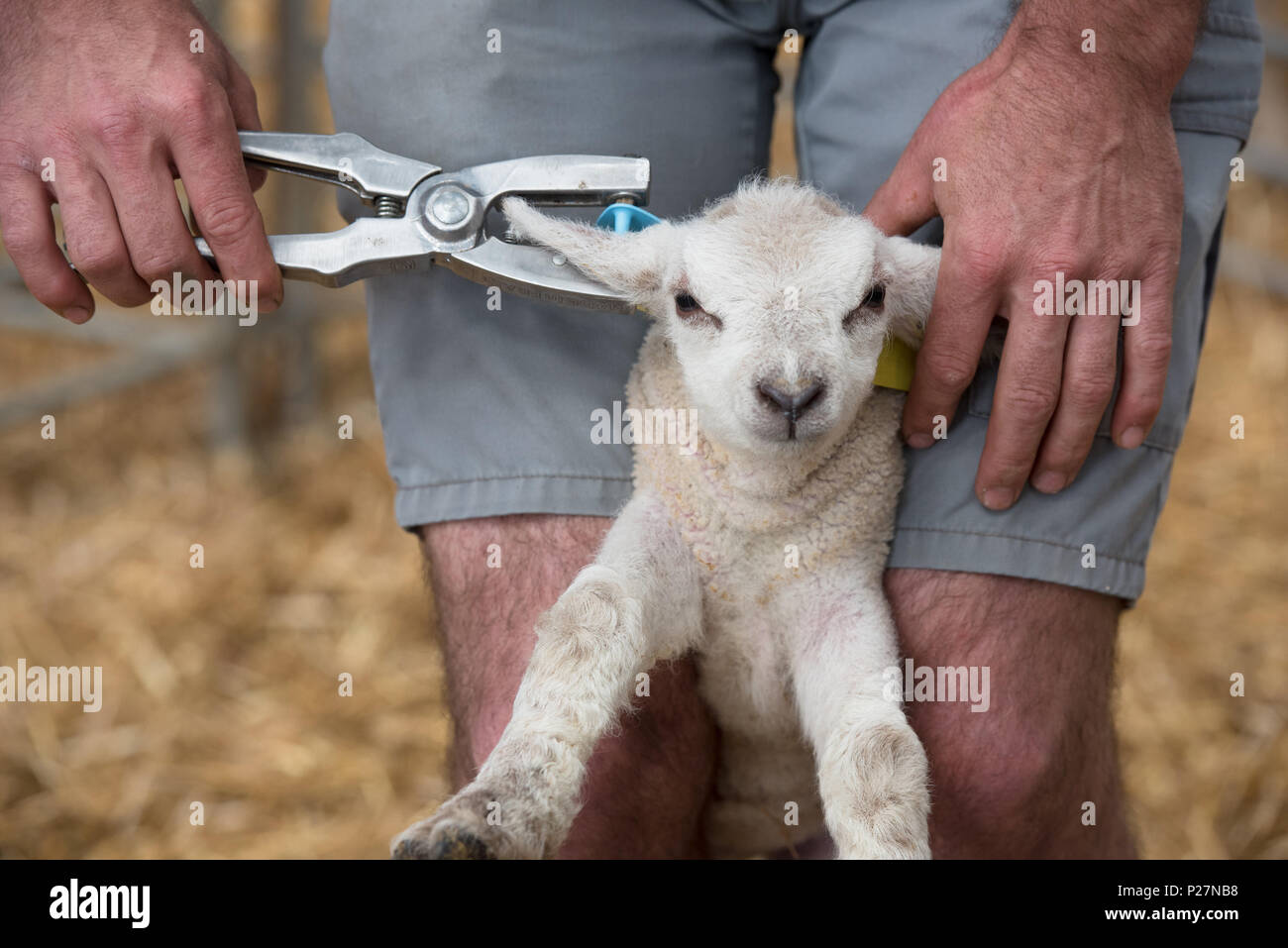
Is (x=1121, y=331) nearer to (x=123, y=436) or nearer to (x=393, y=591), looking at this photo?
(x=393, y=591)

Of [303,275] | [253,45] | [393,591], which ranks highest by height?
[253,45]

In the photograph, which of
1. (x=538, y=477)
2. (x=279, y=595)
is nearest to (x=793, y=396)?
(x=538, y=477)

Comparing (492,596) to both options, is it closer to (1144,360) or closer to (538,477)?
(538,477)

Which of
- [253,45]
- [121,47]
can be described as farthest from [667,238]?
[253,45]

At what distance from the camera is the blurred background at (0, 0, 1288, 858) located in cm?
294

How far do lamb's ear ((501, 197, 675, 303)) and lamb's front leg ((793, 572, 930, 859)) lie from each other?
1.61ft

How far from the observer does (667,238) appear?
165cm

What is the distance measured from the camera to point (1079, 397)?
5.42 ft

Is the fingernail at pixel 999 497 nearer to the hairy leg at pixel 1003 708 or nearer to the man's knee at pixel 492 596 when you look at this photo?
the hairy leg at pixel 1003 708

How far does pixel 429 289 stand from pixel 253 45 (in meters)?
3.62

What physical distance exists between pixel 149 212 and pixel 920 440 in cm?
110

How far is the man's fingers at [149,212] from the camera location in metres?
1.62

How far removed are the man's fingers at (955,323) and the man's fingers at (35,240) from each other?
45.9 inches

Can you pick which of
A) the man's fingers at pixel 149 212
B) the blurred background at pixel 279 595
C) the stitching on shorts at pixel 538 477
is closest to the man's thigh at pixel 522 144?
the stitching on shorts at pixel 538 477
